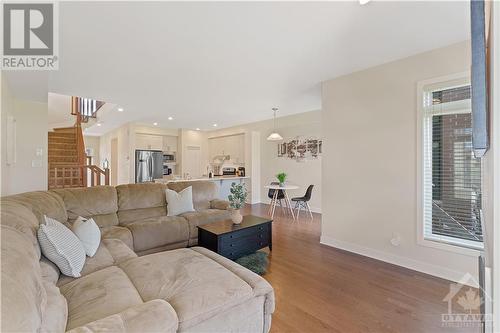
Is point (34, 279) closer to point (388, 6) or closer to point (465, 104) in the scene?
point (388, 6)

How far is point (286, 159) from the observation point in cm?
645

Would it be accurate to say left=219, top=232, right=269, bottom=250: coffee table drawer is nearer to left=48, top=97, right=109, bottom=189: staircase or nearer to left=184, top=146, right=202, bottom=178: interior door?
left=48, top=97, right=109, bottom=189: staircase

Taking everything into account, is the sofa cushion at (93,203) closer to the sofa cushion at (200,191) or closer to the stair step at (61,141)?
the sofa cushion at (200,191)

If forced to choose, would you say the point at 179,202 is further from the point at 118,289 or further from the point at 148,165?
the point at 148,165

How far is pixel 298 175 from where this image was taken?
6.15 m

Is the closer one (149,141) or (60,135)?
(60,135)

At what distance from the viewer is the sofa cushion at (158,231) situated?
9.07ft

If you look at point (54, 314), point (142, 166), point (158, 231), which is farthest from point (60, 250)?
point (142, 166)

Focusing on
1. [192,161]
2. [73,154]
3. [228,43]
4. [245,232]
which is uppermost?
[228,43]

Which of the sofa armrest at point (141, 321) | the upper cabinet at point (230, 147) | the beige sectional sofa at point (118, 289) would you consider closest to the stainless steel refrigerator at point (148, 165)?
the upper cabinet at point (230, 147)

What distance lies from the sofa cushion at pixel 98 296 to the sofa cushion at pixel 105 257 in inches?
5.7

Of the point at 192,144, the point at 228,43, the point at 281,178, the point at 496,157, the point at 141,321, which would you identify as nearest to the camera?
the point at 496,157

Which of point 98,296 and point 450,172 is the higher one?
point 450,172

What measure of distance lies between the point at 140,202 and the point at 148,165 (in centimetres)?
401
